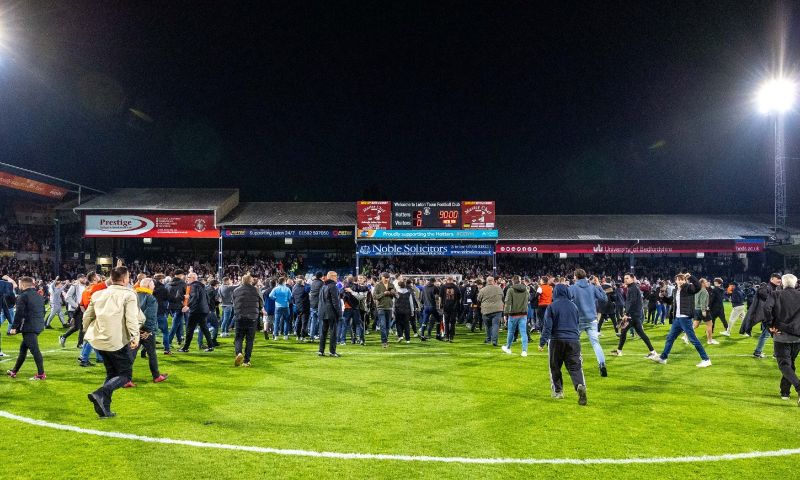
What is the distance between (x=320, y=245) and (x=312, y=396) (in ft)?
126

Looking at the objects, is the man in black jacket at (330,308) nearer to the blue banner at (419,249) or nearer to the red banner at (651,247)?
the blue banner at (419,249)

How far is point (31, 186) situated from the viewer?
4003 cm

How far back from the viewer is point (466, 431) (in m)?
6.32

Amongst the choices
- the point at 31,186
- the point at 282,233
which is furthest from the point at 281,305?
the point at 31,186

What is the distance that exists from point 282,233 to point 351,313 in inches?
1073

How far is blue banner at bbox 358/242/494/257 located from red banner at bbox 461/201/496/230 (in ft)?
5.32

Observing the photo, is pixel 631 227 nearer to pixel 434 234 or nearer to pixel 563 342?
pixel 434 234

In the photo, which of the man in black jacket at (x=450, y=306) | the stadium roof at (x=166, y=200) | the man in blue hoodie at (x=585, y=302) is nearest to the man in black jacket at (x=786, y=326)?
the man in blue hoodie at (x=585, y=302)

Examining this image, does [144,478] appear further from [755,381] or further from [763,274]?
[763,274]

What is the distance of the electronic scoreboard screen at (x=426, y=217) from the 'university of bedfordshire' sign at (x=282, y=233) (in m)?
4.49

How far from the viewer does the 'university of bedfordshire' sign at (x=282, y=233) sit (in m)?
40.7

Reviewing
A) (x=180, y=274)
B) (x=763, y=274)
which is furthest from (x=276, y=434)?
(x=763, y=274)

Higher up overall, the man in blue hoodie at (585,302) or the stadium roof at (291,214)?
the stadium roof at (291,214)

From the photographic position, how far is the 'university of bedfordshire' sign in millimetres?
40688
